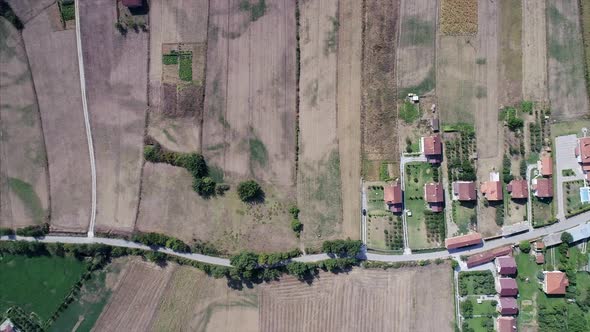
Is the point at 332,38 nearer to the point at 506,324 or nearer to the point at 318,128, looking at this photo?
the point at 318,128

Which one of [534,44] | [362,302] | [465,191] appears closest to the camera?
[465,191]

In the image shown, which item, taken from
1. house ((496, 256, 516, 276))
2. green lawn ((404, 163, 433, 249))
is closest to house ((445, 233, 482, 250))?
green lawn ((404, 163, 433, 249))

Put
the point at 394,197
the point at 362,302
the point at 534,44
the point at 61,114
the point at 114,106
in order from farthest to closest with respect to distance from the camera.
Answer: the point at 61,114
the point at 114,106
the point at 534,44
the point at 362,302
the point at 394,197

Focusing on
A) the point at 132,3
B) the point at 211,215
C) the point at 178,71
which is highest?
the point at 132,3

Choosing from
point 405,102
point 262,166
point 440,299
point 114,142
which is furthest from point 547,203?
point 114,142

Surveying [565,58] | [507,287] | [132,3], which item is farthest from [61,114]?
[565,58]

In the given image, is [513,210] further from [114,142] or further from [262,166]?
[114,142]
